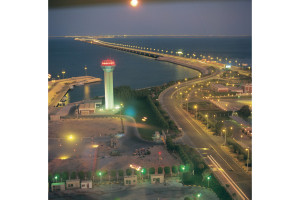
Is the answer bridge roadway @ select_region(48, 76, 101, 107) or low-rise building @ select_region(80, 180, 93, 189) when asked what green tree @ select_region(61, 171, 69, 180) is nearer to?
low-rise building @ select_region(80, 180, 93, 189)

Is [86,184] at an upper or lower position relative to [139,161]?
lower

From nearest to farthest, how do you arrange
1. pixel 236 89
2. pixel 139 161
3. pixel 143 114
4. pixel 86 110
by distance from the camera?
1. pixel 139 161
2. pixel 143 114
3. pixel 86 110
4. pixel 236 89

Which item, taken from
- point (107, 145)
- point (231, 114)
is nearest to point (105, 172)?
point (107, 145)

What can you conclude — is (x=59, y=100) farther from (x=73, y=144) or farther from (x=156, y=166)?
(x=156, y=166)

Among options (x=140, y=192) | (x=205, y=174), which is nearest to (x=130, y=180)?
(x=140, y=192)

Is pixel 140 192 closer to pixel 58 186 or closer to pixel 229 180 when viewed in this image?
pixel 58 186

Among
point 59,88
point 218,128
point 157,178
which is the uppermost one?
point 59,88

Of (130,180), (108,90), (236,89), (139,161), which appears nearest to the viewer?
(130,180)

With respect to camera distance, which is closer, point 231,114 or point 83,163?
point 83,163
